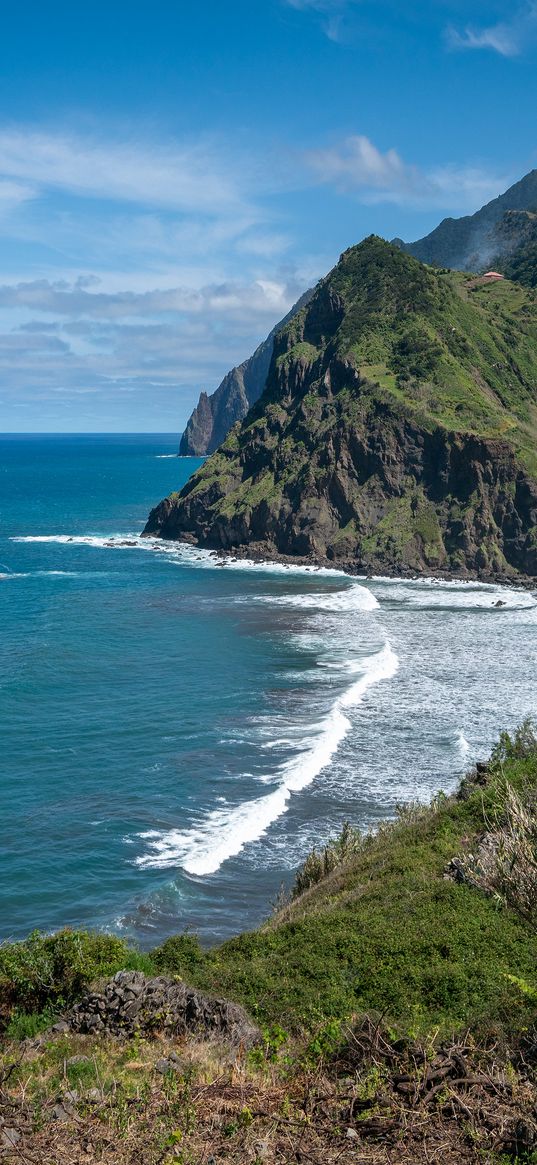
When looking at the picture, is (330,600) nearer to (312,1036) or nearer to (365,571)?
(365,571)

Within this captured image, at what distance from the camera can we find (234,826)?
35.8 meters

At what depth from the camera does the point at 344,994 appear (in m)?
16.8

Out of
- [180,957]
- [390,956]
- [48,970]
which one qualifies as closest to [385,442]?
[180,957]

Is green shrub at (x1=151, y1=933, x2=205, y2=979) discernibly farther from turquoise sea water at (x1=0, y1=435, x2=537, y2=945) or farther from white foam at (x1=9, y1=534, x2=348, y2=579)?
white foam at (x1=9, y1=534, x2=348, y2=579)

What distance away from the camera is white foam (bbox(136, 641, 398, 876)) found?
33500 millimetres

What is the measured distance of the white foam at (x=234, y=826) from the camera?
1319 inches

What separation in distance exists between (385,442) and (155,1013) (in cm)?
10470

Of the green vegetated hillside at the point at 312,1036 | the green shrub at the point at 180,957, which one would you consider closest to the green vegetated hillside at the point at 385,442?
the green shrub at the point at 180,957

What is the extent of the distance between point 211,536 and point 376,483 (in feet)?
78.8

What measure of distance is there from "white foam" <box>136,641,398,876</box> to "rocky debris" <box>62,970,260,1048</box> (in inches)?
685

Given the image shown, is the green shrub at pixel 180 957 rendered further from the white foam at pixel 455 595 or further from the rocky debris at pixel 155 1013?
the white foam at pixel 455 595

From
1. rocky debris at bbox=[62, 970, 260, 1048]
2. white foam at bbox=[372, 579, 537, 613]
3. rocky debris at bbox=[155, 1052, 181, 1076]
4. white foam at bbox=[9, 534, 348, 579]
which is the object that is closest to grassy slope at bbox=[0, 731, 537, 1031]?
rocky debris at bbox=[62, 970, 260, 1048]

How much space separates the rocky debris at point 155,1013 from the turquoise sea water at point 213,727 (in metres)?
12.9

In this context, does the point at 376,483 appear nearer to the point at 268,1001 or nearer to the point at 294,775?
the point at 294,775
